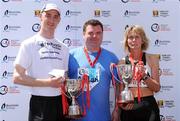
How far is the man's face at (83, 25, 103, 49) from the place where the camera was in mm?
2982

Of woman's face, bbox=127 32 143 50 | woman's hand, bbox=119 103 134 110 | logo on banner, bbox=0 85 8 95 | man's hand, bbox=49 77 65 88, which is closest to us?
man's hand, bbox=49 77 65 88

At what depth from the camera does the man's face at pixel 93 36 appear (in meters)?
2.98

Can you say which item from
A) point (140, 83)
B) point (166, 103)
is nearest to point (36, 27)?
point (140, 83)

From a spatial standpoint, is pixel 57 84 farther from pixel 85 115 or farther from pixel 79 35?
pixel 79 35

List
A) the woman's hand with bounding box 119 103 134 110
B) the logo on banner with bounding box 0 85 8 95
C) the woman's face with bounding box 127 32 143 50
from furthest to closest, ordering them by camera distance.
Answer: the logo on banner with bounding box 0 85 8 95
the woman's face with bounding box 127 32 143 50
the woman's hand with bounding box 119 103 134 110

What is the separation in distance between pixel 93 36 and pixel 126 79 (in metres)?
0.51

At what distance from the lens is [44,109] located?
8.93 feet

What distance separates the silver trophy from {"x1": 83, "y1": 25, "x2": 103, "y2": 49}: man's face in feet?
1.11

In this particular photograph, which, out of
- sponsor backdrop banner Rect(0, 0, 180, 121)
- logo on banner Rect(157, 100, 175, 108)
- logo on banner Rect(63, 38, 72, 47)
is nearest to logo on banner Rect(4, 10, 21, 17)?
sponsor backdrop banner Rect(0, 0, 180, 121)

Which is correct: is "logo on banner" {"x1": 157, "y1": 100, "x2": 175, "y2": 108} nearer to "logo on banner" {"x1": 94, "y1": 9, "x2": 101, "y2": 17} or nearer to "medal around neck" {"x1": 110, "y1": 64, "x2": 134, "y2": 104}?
"medal around neck" {"x1": 110, "y1": 64, "x2": 134, "y2": 104}

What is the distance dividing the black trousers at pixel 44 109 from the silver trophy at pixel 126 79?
561 millimetres

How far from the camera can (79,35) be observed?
139 inches

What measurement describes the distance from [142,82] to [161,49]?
31.5 inches

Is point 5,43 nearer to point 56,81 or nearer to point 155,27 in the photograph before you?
point 56,81
